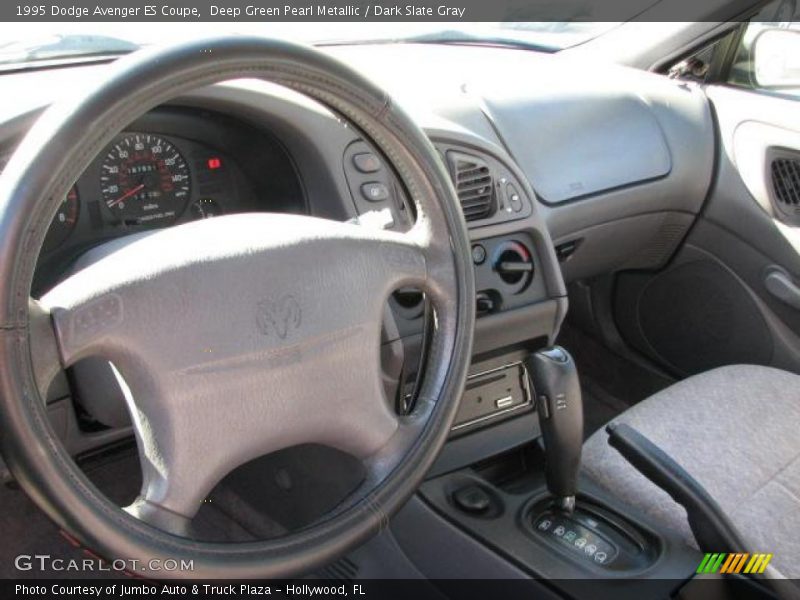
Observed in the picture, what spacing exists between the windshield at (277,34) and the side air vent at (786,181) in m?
0.58

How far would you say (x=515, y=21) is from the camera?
8.00 ft

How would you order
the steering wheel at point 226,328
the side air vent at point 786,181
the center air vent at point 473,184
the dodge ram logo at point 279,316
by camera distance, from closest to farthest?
the steering wheel at point 226,328, the dodge ram logo at point 279,316, the center air vent at point 473,184, the side air vent at point 786,181

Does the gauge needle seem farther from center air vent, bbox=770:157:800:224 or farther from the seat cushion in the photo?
center air vent, bbox=770:157:800:224

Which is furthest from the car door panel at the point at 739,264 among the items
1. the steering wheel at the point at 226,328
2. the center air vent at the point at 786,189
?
the steering wheel at the point at 226,328

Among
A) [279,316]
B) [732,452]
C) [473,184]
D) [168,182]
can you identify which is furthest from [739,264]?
[279,316]

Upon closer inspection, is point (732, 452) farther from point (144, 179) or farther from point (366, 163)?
point (144, 179)

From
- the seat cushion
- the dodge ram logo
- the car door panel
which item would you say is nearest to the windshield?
the dodge ram logo

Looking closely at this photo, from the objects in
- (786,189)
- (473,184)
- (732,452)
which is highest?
(473,184)

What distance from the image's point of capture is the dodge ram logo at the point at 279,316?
103cm

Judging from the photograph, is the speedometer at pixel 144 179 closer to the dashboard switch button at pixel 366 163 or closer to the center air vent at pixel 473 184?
the dashboard switch button at pixel 366 163

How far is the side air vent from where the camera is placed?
2195 millimetres

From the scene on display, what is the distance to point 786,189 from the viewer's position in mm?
2211

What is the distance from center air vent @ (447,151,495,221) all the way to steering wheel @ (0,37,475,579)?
0.45 metres

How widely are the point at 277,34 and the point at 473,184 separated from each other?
28.2 inches
